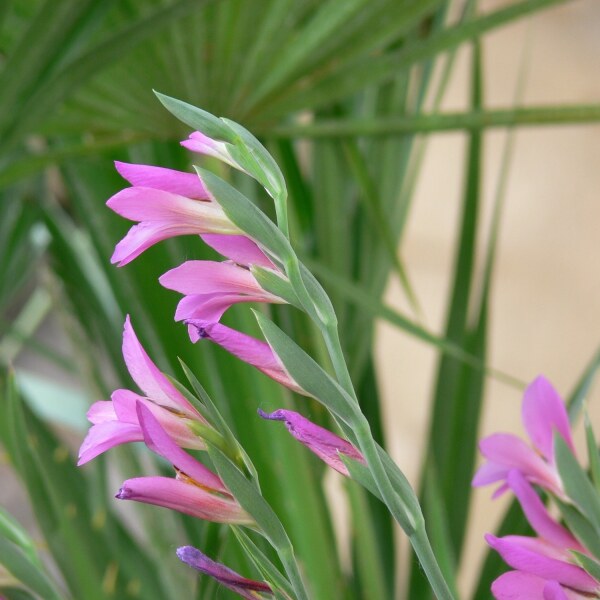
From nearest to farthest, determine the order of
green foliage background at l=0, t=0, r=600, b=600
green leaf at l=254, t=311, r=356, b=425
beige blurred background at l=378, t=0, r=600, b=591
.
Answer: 1. green leaf at l=254, t=311, r=356, b=425
2. green foliage background at l=0, t=0, r=600, b=600
3. beige blurred background at l=378, t=0, r=600, b=591

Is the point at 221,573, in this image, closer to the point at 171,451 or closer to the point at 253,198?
the point at 171,451

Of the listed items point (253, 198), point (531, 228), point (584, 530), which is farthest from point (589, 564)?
point (531, 228)

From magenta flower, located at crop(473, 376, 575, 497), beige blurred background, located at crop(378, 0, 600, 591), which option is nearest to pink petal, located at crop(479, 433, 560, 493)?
magenta flower, located at crop(473, 376, 575, 497)

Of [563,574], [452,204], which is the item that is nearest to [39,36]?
[563,574]

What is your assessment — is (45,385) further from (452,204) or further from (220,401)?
(452,204)

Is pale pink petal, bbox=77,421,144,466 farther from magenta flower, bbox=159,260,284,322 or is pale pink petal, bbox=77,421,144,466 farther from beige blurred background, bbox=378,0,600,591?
beige blurred background, bbox=378,0,600,591

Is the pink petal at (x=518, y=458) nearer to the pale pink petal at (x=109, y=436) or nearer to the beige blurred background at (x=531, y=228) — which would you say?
the pale pink petal at (x=109, y=436)

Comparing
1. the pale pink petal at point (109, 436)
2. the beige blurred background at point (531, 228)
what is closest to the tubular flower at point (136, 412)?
the pale pink petal at point (109, 436)
